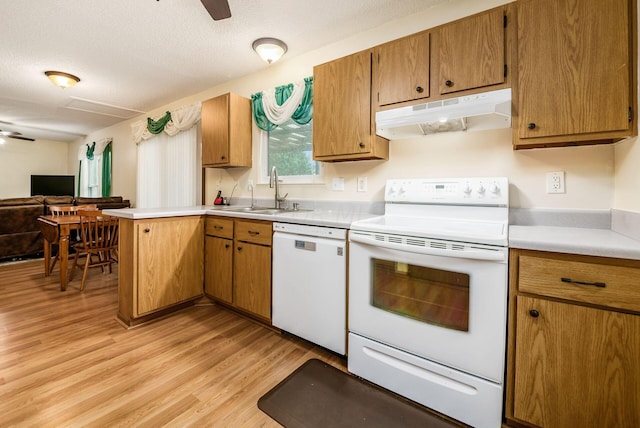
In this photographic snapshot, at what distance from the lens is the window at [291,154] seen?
2.81 metres

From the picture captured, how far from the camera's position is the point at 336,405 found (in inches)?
58.3

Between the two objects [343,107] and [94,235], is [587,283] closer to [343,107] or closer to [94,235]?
[343,107]

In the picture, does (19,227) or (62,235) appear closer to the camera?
(62,235)

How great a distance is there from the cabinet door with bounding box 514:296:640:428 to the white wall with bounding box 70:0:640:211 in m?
0.62

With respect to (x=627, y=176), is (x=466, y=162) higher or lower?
higher

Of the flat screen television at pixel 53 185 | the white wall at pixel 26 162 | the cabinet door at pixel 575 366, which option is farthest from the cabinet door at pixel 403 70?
the white wall at pixel 26 162

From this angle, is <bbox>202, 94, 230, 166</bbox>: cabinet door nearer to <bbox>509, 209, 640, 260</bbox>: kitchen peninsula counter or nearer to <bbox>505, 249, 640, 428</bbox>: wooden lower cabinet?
Answer: <bbox>509, 209, 640, 260</bbox>: kitchen peninsula counter

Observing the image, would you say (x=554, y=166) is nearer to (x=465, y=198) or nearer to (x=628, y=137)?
(x=628, y=137)

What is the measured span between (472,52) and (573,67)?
1.58 ft

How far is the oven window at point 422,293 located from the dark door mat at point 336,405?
0.46m

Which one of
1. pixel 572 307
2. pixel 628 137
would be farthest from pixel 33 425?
pixel 628 137

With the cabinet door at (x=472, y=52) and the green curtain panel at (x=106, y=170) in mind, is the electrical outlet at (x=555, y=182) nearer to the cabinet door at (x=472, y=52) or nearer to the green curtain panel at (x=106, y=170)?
the cabinet door at (x=472, y=52)

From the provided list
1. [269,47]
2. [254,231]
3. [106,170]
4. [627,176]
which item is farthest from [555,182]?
[106,170]

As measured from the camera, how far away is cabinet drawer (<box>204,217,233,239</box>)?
2.45m
